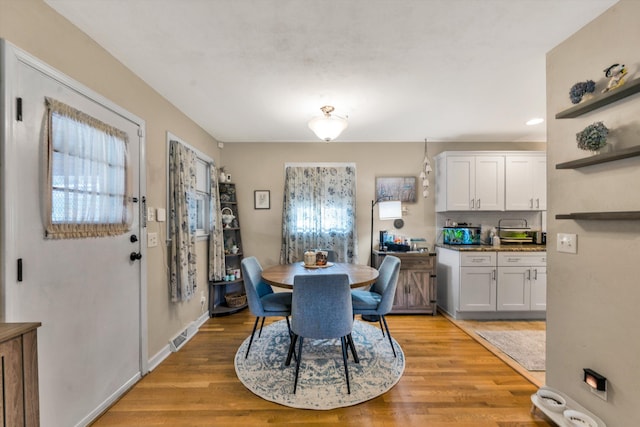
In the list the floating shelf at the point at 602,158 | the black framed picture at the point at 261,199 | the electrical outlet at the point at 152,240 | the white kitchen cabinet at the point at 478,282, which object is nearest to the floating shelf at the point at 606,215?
the floating shelf at the point at 602,158

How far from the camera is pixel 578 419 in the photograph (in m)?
1.50

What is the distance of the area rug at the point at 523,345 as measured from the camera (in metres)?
2.36

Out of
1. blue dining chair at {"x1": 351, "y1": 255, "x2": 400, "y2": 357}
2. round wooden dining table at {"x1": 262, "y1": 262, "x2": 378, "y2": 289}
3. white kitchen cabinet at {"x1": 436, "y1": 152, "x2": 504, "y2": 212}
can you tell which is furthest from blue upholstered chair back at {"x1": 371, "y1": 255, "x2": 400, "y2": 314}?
white kitchen cabinet at {"x1": 436, "y1": 152, "x2": 504, "y2": 212}

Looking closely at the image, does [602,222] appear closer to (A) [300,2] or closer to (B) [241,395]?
(A) [300,2]

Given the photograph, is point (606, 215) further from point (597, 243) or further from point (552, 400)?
point (552, 400)

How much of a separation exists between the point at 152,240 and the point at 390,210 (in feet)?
9.35

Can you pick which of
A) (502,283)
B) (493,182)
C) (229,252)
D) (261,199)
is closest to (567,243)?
(502,283)

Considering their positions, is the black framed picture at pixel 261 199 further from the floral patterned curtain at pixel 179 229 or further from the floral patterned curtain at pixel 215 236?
the floral patterned curtain at pixel 179 229

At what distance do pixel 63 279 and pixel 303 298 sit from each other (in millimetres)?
1419

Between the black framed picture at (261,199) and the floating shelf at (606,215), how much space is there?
3319 millimetres

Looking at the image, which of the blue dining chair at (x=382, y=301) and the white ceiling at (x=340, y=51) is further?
the blue dining chair at (x=382, y=301)

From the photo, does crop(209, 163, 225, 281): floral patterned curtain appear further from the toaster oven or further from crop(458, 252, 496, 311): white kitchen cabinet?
the toaster oven

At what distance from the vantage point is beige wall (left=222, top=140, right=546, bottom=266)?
159 inches

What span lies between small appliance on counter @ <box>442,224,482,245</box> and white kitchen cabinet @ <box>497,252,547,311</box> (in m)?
0.53
